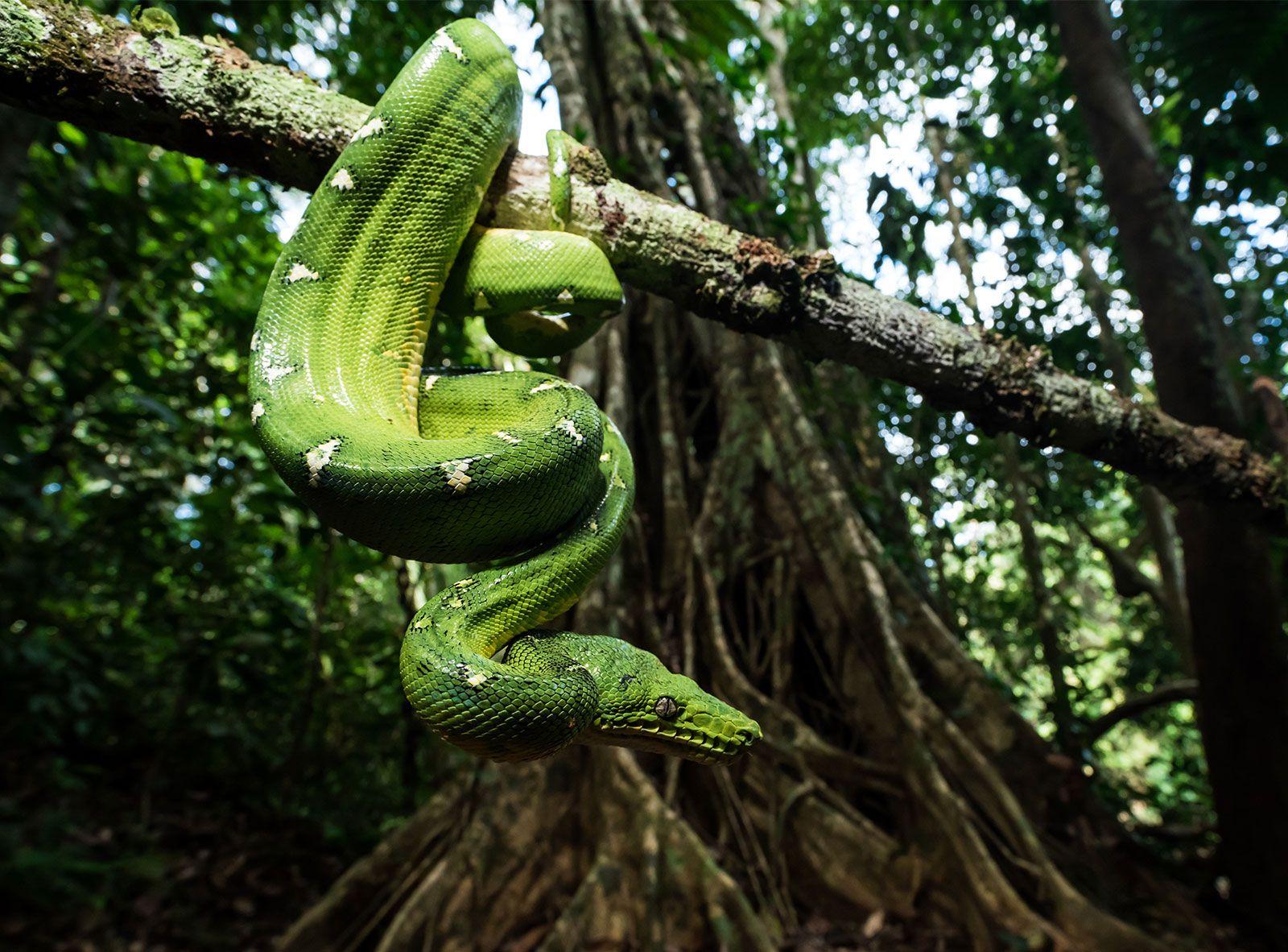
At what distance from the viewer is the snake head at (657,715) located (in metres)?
1.24

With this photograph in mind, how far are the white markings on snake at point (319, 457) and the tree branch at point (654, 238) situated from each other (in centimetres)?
74

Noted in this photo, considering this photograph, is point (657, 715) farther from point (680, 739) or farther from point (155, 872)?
point (155, 872)

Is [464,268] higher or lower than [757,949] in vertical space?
higher

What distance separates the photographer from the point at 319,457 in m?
1.20

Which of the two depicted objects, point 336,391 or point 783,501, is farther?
point 783,501

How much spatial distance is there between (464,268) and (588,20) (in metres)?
4.33

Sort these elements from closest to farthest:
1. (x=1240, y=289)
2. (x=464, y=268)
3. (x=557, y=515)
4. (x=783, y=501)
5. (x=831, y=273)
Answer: (x=557, y=515) → (x=464, y=268) → (x=831, y=273) → (x=783, y=501) → (x=1240, y=289)

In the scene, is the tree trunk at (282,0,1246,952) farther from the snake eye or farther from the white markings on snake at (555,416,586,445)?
the white markings on snake at (555,416,586,445)

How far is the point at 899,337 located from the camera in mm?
1989

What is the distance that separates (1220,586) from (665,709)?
360 cm

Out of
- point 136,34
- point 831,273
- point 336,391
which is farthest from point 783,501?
point 136,34

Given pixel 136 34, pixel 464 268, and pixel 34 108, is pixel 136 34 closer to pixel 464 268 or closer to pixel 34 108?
pixel 34 108

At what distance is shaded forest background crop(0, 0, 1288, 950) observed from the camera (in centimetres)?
299

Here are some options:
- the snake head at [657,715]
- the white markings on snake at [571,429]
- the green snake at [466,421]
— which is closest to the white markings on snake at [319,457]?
the green snake at [466,421]
